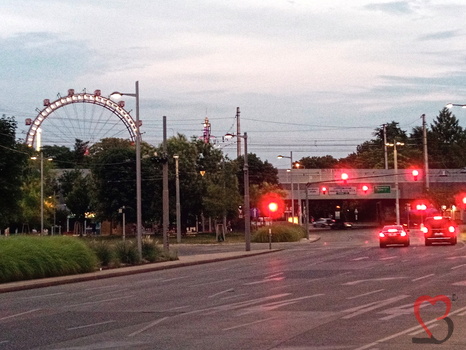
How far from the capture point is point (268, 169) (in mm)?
110688

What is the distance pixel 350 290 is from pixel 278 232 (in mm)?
51186

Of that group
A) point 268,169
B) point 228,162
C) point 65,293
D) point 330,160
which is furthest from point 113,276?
point 330,160

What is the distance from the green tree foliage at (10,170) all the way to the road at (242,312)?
2610 centimetres

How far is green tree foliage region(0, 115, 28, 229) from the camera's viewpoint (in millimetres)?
54781

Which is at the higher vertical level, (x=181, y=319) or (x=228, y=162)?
(x=228, y=162)

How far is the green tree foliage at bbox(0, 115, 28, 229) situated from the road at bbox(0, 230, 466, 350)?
26.1m

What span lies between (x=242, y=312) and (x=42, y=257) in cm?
1460

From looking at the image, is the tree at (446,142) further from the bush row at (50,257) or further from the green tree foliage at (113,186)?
the bush row at (50,257)

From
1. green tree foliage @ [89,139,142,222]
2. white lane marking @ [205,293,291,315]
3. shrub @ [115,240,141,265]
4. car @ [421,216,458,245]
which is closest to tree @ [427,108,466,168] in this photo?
green tree foliage @ [89,139,142,222]

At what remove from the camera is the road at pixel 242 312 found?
44.2 feet

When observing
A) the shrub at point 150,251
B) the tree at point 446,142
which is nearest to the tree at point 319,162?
the tree at point 446,142

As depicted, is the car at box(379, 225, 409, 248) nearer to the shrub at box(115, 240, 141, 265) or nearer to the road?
the shrub at box(115, 240, 141, 265)

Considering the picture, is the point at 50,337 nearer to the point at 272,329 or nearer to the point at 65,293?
the point at 272,329

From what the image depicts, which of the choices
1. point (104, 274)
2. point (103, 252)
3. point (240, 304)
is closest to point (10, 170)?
point (103, 252)
